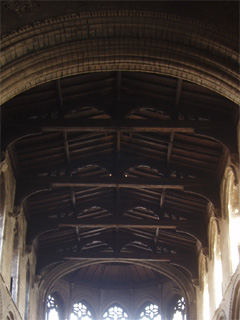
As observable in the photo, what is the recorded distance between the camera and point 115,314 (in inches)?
1389

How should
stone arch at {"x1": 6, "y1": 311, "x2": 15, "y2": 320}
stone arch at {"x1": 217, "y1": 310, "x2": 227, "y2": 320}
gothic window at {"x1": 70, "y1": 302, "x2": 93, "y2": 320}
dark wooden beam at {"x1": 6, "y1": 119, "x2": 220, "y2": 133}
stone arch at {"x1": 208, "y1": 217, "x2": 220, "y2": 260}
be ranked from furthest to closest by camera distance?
1. gothic window at {"x1": 70, "y1": 302, "x2": 93, "y2": 320}
2. stone arch at {"x1": 208, "y1": 217, "x2": 220, "y2": 260}
3. stone arch at {"x1": 217, "y1": 310, "x2": 227, "y2": 320}
4. stone arch at {"x1": 6, "y1": 311, "x2": 15, "y2": 320}
5. dark wooden beam at {"x1": 6, "y1": 119, "x2": 220, "y2": 133}

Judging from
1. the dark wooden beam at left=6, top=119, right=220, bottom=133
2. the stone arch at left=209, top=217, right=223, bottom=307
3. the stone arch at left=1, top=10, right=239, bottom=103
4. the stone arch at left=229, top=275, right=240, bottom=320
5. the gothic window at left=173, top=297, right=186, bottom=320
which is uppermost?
the dark wooden beam at left=6, top=119, right=220, bottom=133

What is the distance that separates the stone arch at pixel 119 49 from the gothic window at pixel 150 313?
67.6 feet

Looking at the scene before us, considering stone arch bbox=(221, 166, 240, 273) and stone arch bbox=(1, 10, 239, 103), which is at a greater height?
stone arch bbox=(1, 10, 239, 103)

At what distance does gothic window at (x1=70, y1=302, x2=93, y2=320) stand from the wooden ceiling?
561 cm

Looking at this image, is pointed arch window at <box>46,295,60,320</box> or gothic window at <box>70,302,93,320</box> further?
gothic window at <box>70,302,93,320</box>

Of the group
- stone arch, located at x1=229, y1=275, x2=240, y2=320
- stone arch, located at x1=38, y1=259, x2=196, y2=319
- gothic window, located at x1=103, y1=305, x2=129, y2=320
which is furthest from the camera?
gothic window, located at x1=103, y1=305, x2=129, y2=320

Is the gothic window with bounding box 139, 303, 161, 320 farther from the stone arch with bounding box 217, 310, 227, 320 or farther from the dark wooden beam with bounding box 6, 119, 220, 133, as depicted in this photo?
the dark wooden beam with bounding box 6, 119, 220, 133

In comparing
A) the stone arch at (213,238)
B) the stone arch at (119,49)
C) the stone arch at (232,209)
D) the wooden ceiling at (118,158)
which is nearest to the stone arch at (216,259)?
the stone arch at (213,238)

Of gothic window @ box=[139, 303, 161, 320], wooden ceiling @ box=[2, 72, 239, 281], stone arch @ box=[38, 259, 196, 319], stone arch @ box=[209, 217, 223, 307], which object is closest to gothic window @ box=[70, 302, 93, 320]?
gothic window @ box=[139, 303, 161, 320]

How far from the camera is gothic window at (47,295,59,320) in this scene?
109ft

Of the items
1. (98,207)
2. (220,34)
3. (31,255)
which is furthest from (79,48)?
(31,255)

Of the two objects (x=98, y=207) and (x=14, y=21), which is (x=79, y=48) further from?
(x=98, y=207)

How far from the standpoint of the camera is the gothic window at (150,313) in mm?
34906
